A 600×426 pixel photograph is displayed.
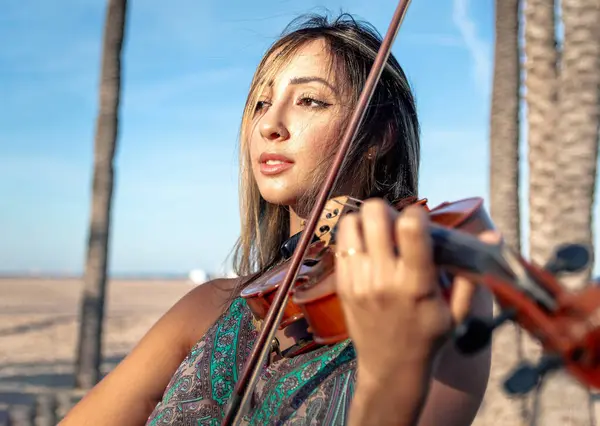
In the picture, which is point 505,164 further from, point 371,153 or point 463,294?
point 463,294

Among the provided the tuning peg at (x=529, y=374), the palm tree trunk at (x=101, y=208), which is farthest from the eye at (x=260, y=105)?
the palm tree trunk at (x=101, y=208)

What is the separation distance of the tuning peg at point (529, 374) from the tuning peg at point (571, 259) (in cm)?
14

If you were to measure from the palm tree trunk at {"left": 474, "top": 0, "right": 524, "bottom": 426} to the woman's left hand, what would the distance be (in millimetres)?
5143

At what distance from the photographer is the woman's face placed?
2021 millimetres

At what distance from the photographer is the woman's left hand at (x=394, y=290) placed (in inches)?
43.3

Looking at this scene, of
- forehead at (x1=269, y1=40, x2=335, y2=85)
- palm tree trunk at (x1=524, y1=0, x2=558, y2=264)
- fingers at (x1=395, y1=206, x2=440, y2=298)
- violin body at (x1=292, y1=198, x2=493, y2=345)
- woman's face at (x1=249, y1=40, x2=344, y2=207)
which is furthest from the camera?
palm tree trunk at (x1=524, y1=0, x2=558, y2=264)

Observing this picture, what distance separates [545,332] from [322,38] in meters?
1.42

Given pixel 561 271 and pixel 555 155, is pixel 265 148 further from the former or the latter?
pixel 555 155

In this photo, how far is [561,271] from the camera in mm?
1062

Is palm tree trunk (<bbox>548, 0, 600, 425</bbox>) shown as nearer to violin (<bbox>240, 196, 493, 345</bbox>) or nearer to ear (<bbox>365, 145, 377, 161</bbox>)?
ear (<bbox>365, 145, 377, 161</bbox>)

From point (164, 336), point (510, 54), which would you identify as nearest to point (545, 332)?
point (164, 336)

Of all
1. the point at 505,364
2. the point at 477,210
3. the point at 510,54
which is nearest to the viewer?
the point at 477,210

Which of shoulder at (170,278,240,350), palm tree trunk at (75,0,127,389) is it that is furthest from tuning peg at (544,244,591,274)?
palm tree trunk at (75,0,127,389)

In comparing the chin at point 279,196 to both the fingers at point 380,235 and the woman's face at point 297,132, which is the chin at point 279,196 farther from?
the fingers at point 380,235
